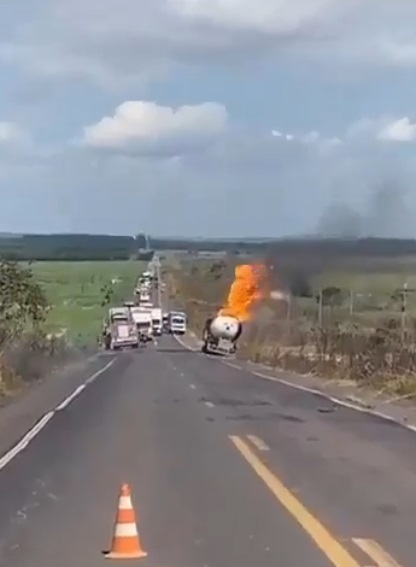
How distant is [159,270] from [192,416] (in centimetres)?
13671

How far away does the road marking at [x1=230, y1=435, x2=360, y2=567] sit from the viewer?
11453 millimetres

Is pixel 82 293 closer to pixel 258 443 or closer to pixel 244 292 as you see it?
pixel 244 292

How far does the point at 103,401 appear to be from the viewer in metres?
36.2

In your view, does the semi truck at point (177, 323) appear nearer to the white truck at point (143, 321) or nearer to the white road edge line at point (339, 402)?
the white truck at point (143, 321)

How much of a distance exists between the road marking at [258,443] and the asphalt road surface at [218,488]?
0.05ft

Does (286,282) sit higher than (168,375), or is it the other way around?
(286,282)

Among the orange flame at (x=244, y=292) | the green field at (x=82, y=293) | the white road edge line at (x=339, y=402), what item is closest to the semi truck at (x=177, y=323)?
the green field at (x=82, y=293)

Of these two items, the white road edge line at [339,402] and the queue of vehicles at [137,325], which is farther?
the queue of vehicles at [137,325]

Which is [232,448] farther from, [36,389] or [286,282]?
[286,282]

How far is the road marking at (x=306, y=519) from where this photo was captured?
11453 millimetres

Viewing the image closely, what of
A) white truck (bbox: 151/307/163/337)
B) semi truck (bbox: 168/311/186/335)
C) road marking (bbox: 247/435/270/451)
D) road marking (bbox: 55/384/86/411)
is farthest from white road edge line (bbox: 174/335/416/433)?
semi truck (bbox: 168/311/186/335)

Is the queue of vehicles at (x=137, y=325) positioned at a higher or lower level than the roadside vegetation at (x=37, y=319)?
lower

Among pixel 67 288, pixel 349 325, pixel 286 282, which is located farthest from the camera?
pixel 67 288

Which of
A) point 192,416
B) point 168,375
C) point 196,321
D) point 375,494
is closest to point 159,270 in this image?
point 196,321
